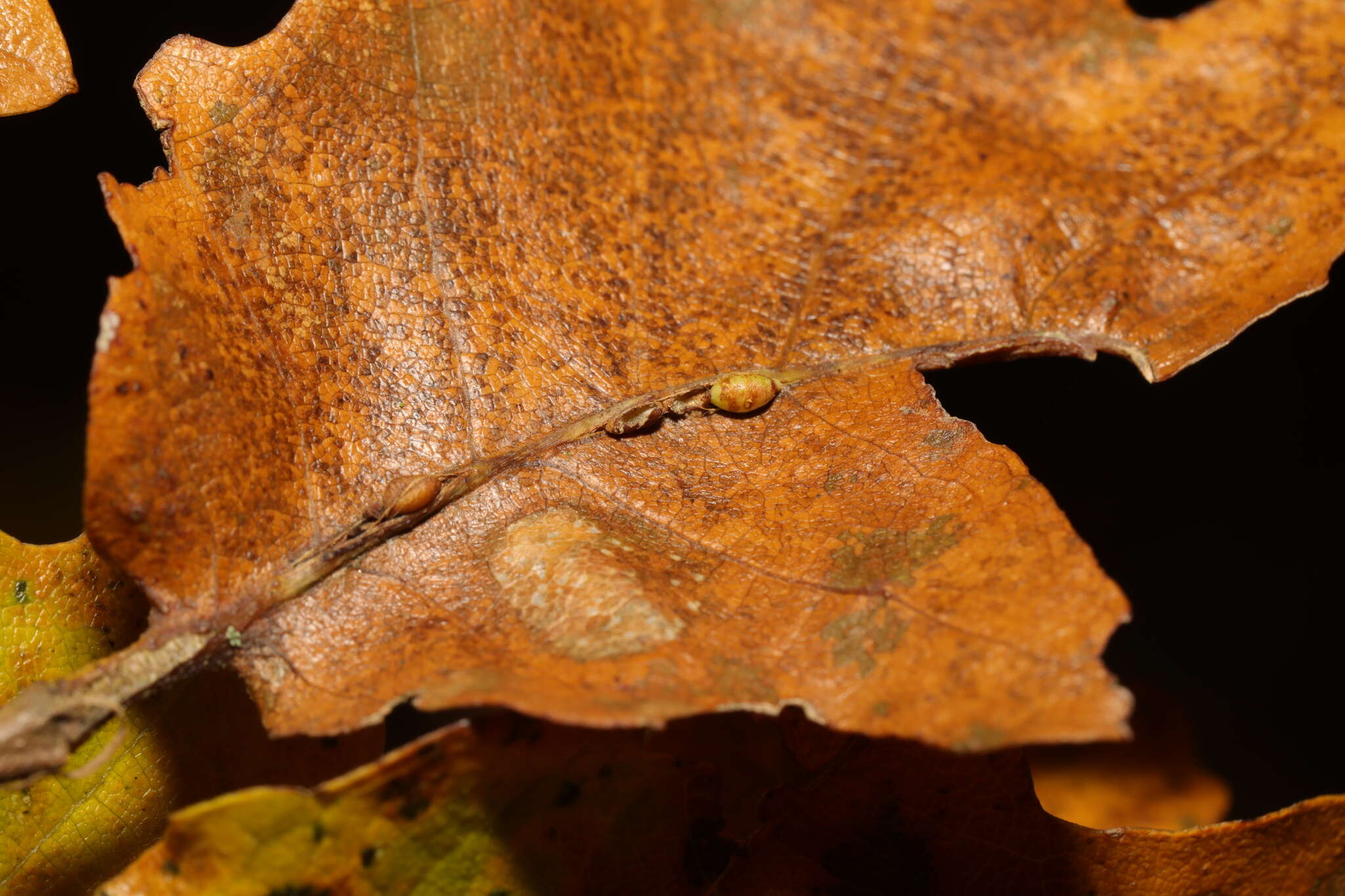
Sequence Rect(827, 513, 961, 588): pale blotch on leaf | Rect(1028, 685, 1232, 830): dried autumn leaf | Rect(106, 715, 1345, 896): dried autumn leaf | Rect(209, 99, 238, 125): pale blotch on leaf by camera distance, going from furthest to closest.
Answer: Rect(1028, 685, 1232, 830): dried autumn leaf → Rect(209, 99, 238, 125): pale blotch on leaf → Rect(827, 513, 961, 588): pale blotch on leaf → Rect(106, 715, 1345, 896): dried autumn leaf

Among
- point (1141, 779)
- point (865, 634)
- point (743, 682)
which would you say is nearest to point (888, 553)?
point (865, 634)

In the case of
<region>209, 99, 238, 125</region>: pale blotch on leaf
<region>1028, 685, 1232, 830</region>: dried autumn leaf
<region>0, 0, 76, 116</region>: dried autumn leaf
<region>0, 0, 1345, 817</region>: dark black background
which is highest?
<region>0, 0, 76, 116</region>: dried autumn leaf

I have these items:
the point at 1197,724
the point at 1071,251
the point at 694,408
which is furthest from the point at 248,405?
the point at 1197,724

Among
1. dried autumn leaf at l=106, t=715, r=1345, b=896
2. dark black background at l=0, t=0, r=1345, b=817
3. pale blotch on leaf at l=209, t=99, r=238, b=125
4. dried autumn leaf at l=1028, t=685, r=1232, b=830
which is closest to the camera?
dried autumn leaf at l=106, t=715, r=1345, b=896

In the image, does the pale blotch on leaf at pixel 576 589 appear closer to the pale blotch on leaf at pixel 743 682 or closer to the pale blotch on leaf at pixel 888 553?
the pale blotch on leaf at pixel 743 682

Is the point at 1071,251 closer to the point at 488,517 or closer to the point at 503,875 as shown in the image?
the point at 488,517

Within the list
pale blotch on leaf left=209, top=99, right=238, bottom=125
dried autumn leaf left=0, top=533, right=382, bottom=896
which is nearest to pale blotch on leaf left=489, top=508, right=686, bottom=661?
dried autumn leaf left=0, top=533, right=382, bottom=896

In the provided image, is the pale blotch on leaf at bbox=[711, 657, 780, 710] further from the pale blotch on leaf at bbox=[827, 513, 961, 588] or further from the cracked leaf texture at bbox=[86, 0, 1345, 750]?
the pale blotch on leaf at bbox=[827, 513, 961, 588]

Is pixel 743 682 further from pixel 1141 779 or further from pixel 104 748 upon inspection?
pixel 1141 779
